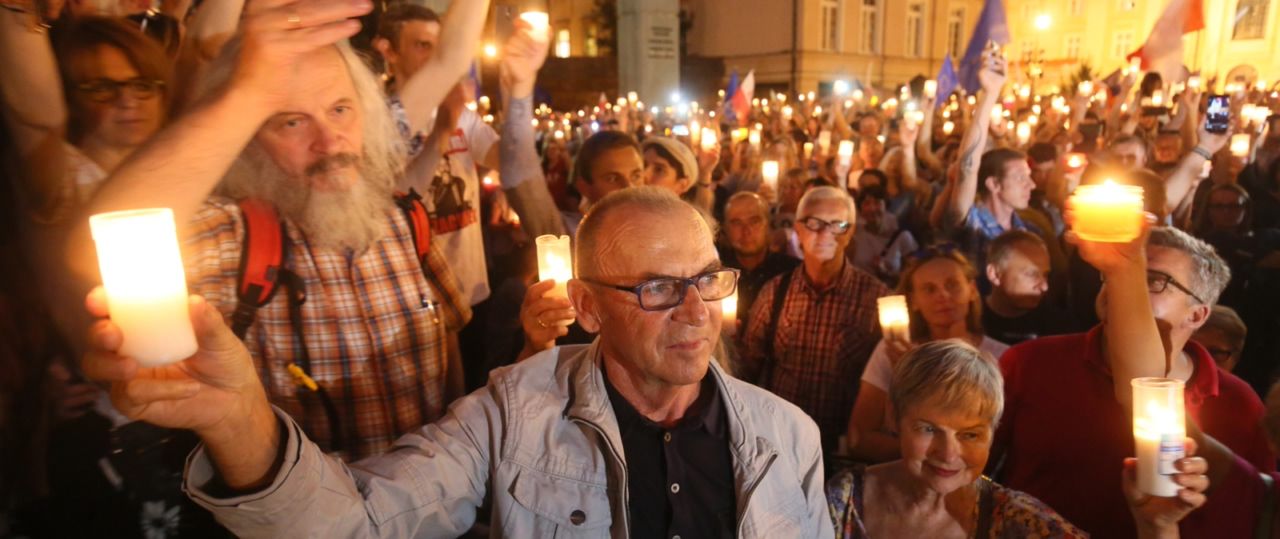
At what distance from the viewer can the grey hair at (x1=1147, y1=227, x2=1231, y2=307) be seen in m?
2.49

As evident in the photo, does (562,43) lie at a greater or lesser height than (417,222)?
greater

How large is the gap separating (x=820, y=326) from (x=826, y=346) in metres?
0.10

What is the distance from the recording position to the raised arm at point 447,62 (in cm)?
305

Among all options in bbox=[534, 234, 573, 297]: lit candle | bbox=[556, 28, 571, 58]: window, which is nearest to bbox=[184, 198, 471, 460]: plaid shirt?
bbox=[534, 234, 573, 297]: lit candle

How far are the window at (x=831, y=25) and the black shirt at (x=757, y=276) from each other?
2944 centimetres

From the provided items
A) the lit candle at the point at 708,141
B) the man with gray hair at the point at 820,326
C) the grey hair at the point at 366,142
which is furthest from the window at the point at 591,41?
the grey hair at the point at 366,142

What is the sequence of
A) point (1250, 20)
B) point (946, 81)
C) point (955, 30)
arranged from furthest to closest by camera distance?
1. point (1250, 20)
2. point (955, 30)
3. point (946, 81)

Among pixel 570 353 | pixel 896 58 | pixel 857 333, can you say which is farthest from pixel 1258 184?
pixel 896 58

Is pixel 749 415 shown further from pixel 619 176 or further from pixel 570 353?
pixel 619 176

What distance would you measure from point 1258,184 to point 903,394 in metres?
6.48

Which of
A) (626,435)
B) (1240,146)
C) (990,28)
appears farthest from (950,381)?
(990,28)

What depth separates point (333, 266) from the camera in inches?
80.4

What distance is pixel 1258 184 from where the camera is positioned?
6.82 m

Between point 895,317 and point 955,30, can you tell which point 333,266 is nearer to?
point 895,317
